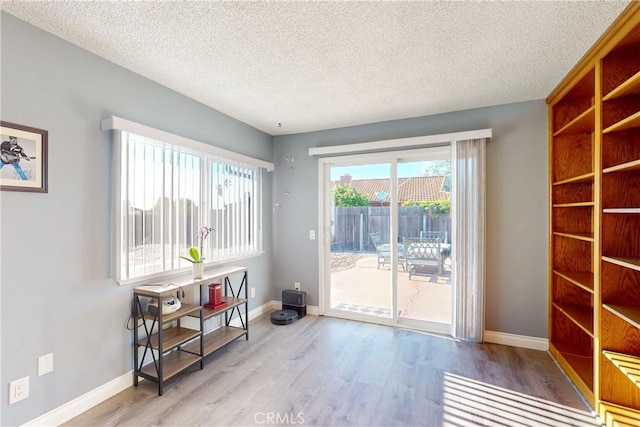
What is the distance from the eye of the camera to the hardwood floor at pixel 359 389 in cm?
188

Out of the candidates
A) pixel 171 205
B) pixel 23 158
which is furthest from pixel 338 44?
pixel 23 158

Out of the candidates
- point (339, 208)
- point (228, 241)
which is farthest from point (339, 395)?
point (339, 208)

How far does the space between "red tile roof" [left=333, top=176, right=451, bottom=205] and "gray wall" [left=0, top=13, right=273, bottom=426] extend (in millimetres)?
2445

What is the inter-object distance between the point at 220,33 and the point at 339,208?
247 centimetres

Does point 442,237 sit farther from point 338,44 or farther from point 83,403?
point 83,403

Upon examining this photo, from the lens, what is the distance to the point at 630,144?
6.07 feet

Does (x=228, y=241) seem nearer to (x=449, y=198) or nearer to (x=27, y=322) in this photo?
(x=27, y=322)

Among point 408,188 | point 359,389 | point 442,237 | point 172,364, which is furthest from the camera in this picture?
point 408,188

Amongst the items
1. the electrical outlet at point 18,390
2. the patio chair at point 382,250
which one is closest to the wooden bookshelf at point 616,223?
the patio chair at point 382,250

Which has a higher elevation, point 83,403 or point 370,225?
point 370,225

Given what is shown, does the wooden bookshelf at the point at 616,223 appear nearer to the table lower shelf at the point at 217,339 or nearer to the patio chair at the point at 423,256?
the patio chair at the point at 423,256

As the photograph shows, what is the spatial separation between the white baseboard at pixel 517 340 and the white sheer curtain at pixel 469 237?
14 cm

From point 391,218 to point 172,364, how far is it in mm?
2664

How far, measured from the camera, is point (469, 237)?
3.03 meters
